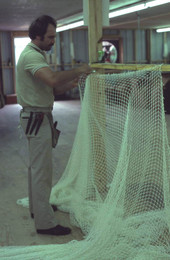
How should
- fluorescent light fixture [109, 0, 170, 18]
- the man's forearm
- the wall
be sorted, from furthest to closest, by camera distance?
the wall → fluorescent light fixture [109, 0, 170, 18] → the man's forearm

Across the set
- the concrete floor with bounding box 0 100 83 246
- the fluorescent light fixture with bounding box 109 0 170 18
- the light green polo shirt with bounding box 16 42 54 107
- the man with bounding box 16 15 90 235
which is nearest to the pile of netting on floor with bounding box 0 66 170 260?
the concrete floor with bounding box 0 100 83 246

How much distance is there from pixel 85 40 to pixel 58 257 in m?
11.6

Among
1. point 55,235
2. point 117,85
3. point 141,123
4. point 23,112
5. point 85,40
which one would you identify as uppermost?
point 85,40

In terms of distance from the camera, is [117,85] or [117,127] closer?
[117,85]

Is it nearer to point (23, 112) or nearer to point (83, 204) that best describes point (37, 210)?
point (83, 204)

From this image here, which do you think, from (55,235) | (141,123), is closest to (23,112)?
(55,235)

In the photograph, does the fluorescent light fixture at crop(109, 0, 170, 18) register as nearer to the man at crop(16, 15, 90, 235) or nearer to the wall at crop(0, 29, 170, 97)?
the wall at crop(0, 29, 170, 97)

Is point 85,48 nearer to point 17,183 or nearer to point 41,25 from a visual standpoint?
point 17,183

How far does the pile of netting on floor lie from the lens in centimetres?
234

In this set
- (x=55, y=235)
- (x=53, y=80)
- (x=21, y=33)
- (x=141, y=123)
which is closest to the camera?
(x=53, y=80)

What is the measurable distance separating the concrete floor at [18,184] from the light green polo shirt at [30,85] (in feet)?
2.54

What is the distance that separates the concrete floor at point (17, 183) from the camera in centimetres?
273

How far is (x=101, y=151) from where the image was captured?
3359 mm

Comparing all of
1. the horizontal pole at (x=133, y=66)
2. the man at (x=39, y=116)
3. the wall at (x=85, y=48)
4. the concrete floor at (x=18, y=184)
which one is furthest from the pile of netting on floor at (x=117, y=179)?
the wall at (x=85, y=48)
